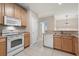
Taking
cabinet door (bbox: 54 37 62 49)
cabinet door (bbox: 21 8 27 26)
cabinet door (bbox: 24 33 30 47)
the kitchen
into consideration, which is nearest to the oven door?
the kitchen

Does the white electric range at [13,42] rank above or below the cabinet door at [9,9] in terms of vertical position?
below

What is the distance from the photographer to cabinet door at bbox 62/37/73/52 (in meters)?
3.77

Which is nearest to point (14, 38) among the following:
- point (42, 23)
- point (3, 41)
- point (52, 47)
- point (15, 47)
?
point (15, 47)

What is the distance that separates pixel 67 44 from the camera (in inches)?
154

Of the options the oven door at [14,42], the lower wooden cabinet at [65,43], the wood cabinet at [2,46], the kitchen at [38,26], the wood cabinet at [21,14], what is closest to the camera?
the wood cabinet at [2,46]

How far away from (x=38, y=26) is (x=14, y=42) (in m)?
0.90

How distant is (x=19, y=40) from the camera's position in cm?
367

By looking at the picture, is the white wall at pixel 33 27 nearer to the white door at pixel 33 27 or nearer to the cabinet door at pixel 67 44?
the white door at pixel 33 27

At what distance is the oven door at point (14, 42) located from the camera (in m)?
3.01

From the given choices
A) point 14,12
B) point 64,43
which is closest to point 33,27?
point 14,12

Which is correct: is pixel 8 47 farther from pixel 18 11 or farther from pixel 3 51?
pixel 18 11

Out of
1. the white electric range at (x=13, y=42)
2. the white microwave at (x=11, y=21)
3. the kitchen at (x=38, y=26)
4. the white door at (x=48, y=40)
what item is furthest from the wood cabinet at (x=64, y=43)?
the white microwave at (x=11, y=21)

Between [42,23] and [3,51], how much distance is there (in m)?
1.42

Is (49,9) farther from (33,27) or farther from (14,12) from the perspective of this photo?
(14,12)
